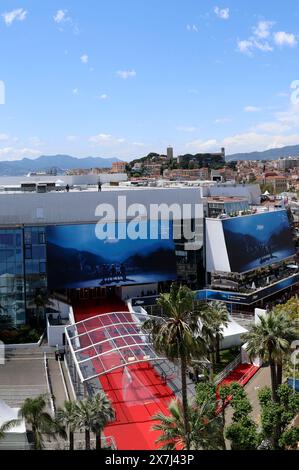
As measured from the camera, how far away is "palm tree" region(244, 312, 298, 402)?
24312 millimetres

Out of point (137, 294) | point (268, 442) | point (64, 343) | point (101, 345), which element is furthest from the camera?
point (137, 294)

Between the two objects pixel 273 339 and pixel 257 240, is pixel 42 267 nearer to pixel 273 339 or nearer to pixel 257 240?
pixel 257 240

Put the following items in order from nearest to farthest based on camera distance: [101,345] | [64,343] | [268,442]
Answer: [268,442] → [101,345] → [64,343]

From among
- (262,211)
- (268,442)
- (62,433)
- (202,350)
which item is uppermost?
(262,211)

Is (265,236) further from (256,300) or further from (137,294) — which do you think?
(137,294)

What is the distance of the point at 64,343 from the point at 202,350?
20352 mm

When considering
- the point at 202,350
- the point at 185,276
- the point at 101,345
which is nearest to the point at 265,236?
the point at 185,276

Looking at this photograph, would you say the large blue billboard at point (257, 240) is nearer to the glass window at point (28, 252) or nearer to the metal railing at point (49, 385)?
the glass window at point (28, 252)

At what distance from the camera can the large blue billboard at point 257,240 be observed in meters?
47.7

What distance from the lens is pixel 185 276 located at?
4797 centimetres

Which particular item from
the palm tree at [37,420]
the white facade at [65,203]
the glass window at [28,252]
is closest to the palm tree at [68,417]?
the palm tree at [37,420]

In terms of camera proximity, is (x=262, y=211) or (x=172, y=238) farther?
(x=262, y=211)

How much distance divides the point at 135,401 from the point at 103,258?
17.8 meters

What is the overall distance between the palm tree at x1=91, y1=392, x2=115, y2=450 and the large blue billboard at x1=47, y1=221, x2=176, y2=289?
72.7 ft
